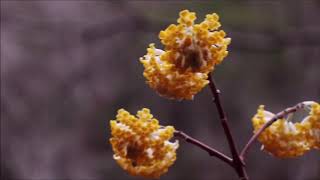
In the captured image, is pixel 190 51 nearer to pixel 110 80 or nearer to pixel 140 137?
pixel 140 137

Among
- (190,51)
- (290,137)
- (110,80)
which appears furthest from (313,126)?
(110,80)

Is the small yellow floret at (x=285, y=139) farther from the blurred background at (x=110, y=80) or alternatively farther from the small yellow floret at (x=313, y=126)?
the blurred background at (x=110, y=80)

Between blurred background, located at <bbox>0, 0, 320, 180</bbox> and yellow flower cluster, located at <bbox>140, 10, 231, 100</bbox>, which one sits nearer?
yellow flower cluster, located at <bbox>140, 10, 231, 100</bbox>

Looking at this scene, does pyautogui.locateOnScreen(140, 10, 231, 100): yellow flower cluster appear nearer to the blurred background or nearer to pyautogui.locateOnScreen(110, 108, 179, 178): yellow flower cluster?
pyautogui.locateOnScreen(110, 108, 179, 178): yellow flower cluster

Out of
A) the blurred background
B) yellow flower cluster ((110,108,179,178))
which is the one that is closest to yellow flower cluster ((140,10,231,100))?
yellow flower cluster ((110,108,179,178))

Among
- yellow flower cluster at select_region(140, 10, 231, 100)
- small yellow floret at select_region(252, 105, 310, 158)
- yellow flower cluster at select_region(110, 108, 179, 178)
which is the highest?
yellow flower cluster at select_region(140, 10, 231, 100)

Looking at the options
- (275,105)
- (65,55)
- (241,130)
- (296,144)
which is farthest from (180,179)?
(296,144)
